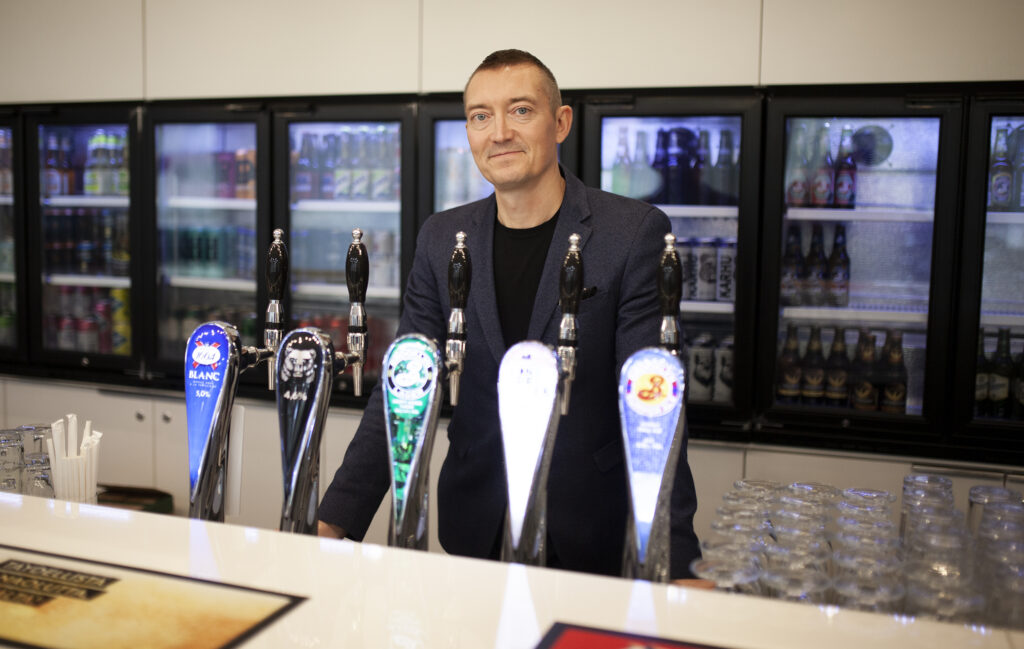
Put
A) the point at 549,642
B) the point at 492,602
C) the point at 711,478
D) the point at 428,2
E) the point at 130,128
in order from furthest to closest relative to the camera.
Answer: the point at 130,128
the point at 428,2
the point at 711,478
the point at 492,602
the point at 549,642

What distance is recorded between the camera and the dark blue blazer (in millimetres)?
1911

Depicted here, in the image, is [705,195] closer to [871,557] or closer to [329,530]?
[329,530]

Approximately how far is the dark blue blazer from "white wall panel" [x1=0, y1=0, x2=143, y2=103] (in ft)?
8.78

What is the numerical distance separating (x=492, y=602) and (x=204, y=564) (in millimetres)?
373

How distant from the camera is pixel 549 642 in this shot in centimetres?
95

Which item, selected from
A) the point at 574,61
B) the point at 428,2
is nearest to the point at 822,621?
the point at 574,61

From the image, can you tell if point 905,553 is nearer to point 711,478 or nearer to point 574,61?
point 711,478

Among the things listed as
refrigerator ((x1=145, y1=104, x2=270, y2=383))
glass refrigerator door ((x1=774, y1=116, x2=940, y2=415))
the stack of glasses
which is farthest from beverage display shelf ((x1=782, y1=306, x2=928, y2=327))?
refrigerator ((x1=145, y1=104, x2=270, y2=383))

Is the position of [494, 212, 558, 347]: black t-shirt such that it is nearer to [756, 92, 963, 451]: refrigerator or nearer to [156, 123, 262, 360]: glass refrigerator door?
[756, 92, 963, 451]: refrigerator

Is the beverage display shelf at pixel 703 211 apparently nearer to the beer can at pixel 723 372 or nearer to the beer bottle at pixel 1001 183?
the beer can at pixel 723 372

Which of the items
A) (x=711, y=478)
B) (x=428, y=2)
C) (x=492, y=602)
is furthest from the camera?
(x=428, y=2)

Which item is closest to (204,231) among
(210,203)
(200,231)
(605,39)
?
(200,231)

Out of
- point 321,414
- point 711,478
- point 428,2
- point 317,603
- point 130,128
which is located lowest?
point 711,478

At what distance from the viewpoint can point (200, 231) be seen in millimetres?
4211
